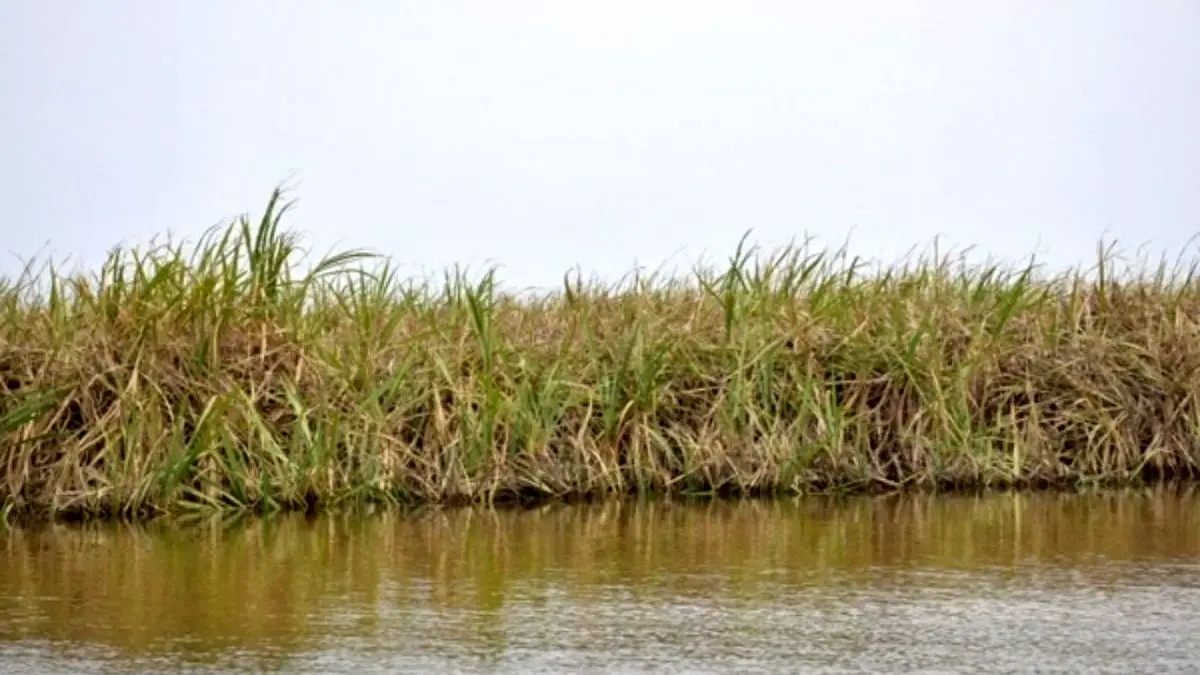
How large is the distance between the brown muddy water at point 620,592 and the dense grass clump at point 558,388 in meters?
0.47

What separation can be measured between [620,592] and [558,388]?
120 inches

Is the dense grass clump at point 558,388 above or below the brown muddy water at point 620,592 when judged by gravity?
above

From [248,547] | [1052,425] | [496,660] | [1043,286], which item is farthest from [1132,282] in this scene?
[496,660]

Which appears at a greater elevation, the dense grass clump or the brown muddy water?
the dense grass clump

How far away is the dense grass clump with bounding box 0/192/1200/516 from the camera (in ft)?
26.1

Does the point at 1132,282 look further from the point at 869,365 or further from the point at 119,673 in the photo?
the point at 119,673

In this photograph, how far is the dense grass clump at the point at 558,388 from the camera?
7969 mm

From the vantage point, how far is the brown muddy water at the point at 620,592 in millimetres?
4711

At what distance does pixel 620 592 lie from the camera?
568cm

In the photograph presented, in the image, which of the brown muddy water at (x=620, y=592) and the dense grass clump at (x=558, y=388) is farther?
the dense grass clump at (x=558, y=388)

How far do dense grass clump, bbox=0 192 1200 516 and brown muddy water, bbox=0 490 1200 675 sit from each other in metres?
0.47

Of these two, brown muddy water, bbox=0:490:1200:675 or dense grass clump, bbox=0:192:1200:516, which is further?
dense grass clump, bbox=0:192:1200:516

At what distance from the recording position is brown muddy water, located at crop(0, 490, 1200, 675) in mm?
4711

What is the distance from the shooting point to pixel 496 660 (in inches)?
183
